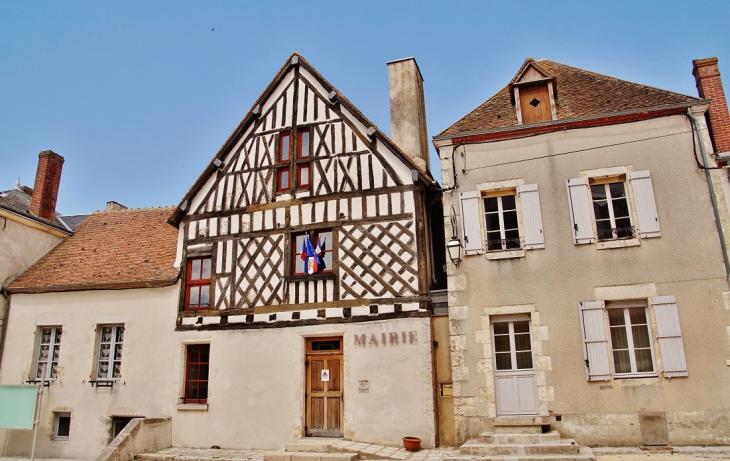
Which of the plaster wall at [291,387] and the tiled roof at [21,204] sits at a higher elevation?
the tiled roof at [21,204]

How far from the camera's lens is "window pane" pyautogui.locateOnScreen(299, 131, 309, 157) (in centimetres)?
1055

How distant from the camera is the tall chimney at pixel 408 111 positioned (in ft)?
34.5

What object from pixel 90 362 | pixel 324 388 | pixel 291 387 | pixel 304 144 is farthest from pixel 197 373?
pixel 304 144

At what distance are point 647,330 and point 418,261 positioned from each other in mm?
3546

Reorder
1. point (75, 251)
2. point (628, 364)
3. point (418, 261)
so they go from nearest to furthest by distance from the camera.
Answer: point (628, 364)
point (418, 261)
point (75, 251)

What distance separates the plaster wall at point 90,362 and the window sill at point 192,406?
0.61 feet

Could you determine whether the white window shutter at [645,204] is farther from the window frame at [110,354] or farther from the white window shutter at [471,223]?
the window frame at [110,354]

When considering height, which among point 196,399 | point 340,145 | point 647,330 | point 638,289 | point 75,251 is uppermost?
point 340,145

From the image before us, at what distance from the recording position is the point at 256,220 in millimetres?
10523

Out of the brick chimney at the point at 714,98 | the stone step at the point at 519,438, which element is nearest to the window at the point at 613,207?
the brick chimney at the point at 714,98

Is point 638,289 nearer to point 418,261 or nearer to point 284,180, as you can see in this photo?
point 418,261

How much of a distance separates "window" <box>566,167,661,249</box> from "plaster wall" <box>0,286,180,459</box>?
7.45 metres

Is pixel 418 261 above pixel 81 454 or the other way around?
above

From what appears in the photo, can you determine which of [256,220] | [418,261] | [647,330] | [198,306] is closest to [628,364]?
[647,330]
